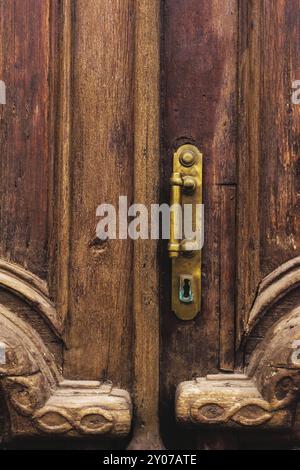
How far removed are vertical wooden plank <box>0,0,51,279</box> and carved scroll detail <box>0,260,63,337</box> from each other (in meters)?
0.10

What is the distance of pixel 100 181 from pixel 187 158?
176mm

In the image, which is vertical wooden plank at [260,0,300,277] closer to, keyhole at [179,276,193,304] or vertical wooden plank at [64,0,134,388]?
keyhole at [179,276,193,304]

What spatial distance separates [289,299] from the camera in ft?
4.46

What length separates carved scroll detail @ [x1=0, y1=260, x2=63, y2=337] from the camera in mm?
1341

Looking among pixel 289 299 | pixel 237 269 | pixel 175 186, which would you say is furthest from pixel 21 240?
pixel 289 299

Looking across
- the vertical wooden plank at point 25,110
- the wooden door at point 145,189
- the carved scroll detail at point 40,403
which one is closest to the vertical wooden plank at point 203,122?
the wooden door at point 145,189

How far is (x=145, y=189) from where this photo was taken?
52.5 inches

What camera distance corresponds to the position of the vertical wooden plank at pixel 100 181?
4.45 feet

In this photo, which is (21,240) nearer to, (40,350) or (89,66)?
(40,350)

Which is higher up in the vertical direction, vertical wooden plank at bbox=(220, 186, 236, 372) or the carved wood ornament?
vertical wooden plank at bbox=(220, 186, 236, 372)

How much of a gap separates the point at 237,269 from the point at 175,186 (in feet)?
0.67

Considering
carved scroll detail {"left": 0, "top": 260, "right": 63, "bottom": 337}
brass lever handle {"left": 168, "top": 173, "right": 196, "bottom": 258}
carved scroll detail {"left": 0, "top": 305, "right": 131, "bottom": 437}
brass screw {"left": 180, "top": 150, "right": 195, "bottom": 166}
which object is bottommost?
carved scroll detail {"left": 0, "top": 305, "right": 131, "bottom": 437}

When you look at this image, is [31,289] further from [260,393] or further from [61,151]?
[260,393]

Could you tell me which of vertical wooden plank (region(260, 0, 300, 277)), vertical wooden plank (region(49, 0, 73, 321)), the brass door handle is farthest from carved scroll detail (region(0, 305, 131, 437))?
vertical wooden plank (region(260, 0, 300, 277))
